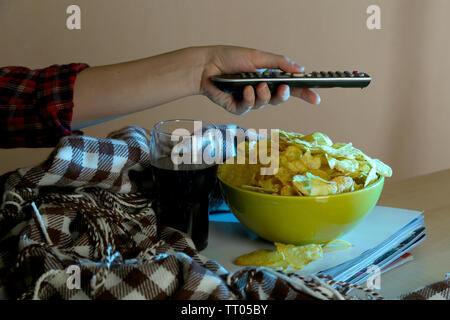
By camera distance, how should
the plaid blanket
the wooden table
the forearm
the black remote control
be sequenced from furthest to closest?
the forearm
the black remote control
the wooden table
the plaid blanket

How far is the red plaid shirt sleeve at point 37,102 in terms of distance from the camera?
952 millimetres

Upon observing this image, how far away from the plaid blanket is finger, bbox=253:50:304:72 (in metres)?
0.28

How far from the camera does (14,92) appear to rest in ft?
3.16

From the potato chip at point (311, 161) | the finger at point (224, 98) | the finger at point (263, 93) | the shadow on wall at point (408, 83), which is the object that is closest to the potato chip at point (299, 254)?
the potato chip at point (311, 161)

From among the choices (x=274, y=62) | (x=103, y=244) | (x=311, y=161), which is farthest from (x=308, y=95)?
(x=103, y=244)

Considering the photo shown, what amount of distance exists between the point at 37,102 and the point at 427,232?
78 centimetres

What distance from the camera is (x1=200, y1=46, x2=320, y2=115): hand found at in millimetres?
898

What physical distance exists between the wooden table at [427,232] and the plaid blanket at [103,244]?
0.09 metres

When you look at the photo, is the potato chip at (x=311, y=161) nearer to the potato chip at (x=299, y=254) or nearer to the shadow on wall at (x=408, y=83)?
the potato chip at (x=299, y=254)

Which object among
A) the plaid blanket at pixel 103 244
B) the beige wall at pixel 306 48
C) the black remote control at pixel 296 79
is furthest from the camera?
the beige wall at pixel 306 48

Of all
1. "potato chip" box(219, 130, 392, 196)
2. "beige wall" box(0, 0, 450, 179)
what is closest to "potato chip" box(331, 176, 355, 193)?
"potato chip" box(219, 130, 392, 196)

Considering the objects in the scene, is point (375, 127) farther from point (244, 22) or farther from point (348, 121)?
point (244, 22)

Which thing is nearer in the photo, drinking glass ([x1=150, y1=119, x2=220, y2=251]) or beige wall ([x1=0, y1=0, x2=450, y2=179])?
drinking glass ([x1=150, y1=119, x2=220, y2=251])

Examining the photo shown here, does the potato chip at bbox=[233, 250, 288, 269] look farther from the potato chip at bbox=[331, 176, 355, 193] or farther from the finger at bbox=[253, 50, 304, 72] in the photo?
the finger at bbox=[253, 50, 304, 72]
